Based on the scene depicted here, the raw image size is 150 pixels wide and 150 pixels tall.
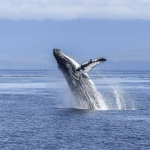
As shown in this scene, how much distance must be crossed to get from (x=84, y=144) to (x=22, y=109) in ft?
60.2

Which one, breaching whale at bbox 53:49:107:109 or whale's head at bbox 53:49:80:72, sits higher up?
whale's head at bbox 53:49:80:72

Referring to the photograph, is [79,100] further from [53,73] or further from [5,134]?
[5,134]

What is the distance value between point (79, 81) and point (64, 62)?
67.1 inches

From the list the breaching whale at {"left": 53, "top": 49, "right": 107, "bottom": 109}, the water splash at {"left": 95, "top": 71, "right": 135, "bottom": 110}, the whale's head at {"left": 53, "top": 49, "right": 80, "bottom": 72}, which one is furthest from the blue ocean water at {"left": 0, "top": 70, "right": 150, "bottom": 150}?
the water splash at {"left": 95, "top": 71, "right": 135, "bottom": 110}

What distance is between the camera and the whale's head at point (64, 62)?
3859 centimetres

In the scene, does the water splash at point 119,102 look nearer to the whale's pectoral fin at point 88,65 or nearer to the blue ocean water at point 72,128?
the whale's pectoral fin at point 88,65

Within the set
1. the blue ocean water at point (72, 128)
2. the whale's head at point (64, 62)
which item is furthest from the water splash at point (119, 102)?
the whale's head at point (64, 62)

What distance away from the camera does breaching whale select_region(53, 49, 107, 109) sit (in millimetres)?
38281

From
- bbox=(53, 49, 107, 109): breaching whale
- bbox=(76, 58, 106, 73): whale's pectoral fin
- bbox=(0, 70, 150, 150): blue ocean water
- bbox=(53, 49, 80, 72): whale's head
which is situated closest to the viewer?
bbox=(0, 70, 150, 150): blue ocean water

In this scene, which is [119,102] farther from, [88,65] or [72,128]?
[72,128]

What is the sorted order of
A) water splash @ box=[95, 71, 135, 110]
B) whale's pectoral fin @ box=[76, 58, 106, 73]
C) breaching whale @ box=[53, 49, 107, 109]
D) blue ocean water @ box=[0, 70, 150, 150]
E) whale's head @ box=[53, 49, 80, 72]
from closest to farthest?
blue ocean water @ box=[0, 70, 150, 150], whale's pectoral fin @ box=[76, 58, 106, 73], breaching whale @ box=[53, 49, 107, 109], whale's head @ box=[53, 49, 80, 72], water splash @ box=[95, 71, 135, 110]

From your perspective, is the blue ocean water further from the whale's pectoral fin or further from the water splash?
the water splash

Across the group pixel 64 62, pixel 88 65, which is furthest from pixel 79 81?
pixel 64 62

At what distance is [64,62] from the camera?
127 feet
